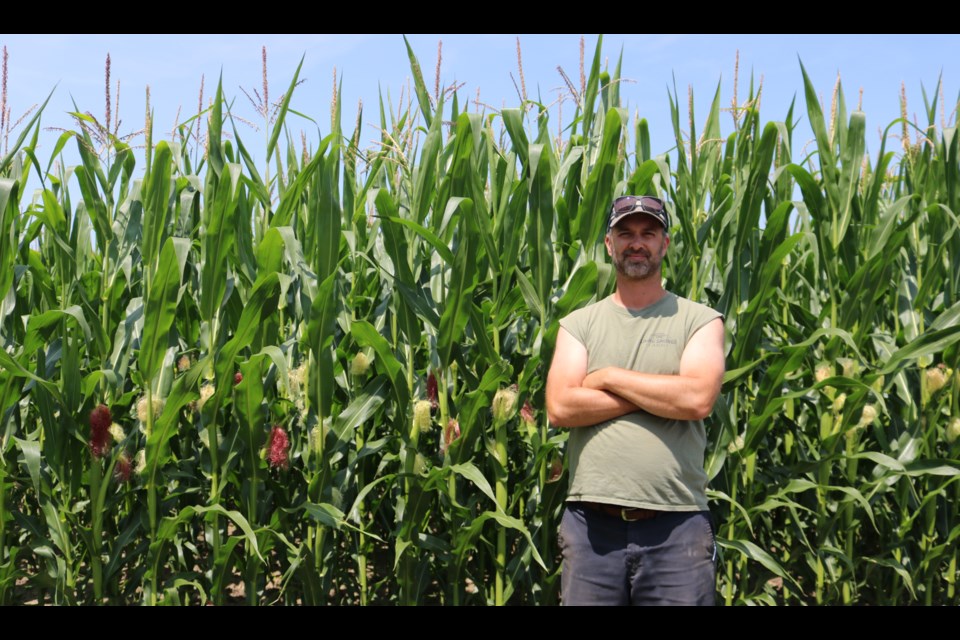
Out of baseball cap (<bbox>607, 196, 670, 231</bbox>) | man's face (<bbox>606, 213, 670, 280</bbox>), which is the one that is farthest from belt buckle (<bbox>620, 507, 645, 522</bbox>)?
baseball cap (<bbox>607, 196, 670, 231</bbox>)

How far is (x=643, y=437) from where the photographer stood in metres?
2.51

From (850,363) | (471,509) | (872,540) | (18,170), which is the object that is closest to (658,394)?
(471,509)

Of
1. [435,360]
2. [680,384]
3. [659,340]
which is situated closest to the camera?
[680,384]

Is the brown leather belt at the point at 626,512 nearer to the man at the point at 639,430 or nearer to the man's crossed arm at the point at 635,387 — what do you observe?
the man at the point at 639,430

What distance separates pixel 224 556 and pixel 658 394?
190 centimetres

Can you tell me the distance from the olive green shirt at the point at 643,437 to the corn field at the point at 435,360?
42cm

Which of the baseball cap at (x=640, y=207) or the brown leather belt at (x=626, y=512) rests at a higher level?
the baseball cap at (x=640, y=207)

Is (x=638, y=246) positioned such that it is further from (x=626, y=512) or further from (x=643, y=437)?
(x=626, y=512)

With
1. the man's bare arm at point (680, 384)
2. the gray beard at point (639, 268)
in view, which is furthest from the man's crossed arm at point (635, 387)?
the gray beard at point (639, 268)

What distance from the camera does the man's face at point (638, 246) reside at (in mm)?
2576

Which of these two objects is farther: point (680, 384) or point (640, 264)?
point (640, 264)

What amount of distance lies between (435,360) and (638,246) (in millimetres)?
1017

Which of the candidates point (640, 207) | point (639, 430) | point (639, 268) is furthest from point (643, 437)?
point (640, 207)

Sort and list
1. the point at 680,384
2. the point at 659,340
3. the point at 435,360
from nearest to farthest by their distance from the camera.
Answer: the point at 680,384
the point at 659,340
the point at 435,360
